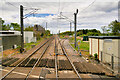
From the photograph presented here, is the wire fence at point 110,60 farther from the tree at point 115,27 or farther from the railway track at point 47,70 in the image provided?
the tree at point 115,27

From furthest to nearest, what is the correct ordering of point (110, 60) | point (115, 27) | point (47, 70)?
point (115, 27)
point (110, 60)
point (47, 70)

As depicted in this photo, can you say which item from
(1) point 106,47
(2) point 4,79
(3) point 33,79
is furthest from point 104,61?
(2) point 4,79

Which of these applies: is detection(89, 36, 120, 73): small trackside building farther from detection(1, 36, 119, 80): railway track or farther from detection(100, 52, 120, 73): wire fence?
detection(1, 36, 119, 80): railway track

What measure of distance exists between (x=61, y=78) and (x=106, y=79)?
9.10 ft

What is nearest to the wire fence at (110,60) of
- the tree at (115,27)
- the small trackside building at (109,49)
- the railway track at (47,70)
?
the small trackside building at (109,49)

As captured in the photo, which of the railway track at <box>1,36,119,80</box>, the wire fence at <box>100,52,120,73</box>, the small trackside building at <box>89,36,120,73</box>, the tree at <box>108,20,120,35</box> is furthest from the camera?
the tree at <box>108,20,120,35</box>

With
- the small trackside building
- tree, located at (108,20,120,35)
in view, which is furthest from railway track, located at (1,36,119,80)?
tree, located at (108,20,120,35)

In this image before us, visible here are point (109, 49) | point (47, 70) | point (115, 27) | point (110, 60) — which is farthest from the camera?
point (115, 27)

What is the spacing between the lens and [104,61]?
11.0 meters

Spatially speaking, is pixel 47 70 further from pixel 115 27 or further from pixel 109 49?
pixel 115 27

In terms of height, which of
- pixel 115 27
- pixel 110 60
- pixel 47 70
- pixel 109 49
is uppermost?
pixel 115 27

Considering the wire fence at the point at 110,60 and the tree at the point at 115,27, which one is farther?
the tree at the point at 115,27

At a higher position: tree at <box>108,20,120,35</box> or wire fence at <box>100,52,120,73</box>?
tree at <box>108,20,120,35</box>

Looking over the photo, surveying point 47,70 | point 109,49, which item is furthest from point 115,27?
point 47,70
